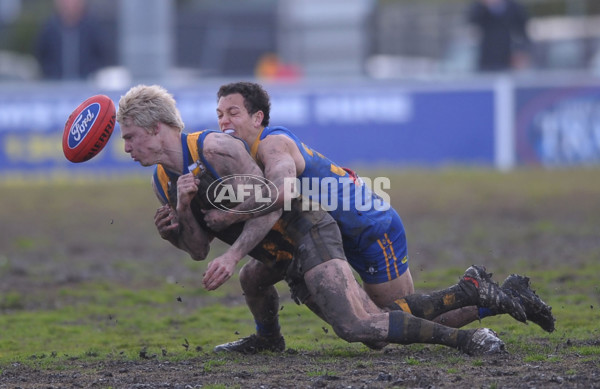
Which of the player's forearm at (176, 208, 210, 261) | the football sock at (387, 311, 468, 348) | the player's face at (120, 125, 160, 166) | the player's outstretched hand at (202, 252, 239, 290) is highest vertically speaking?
the player's face at (120, 125, 160, 166)

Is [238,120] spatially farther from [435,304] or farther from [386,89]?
[386,89]

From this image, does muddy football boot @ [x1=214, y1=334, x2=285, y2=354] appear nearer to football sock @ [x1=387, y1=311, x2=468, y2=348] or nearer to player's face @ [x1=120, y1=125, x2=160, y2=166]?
football sock @ [x1=387, y1=311, x2=468, y2=348]

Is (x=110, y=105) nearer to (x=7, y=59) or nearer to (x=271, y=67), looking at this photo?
(x=271, y=67)

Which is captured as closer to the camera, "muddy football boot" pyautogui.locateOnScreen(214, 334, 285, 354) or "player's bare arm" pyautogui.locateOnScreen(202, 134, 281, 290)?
"player's bare arm" pyautogui.locateOnScreen(202, 134, 281, 290)

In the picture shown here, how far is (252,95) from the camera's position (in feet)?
24.1

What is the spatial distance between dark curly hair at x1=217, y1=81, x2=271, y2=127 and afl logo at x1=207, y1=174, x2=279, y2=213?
2.14ft

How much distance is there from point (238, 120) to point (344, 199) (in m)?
0.98

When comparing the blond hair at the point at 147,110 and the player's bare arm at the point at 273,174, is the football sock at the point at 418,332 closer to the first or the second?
the player's bare arm at the point at 273,174

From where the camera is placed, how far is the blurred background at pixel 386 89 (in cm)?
1936

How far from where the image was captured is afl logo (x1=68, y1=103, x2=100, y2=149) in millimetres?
7020

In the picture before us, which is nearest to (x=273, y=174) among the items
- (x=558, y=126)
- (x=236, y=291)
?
(x=236, y=291)

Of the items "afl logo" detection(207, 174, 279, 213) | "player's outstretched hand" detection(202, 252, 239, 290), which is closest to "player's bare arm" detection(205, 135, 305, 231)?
"afl logo" detection(207, 174, 279, 213)

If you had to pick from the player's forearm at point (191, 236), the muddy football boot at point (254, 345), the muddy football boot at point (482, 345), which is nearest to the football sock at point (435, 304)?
the muddy football boot at point (482, 345)

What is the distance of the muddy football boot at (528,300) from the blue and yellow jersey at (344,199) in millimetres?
1010
